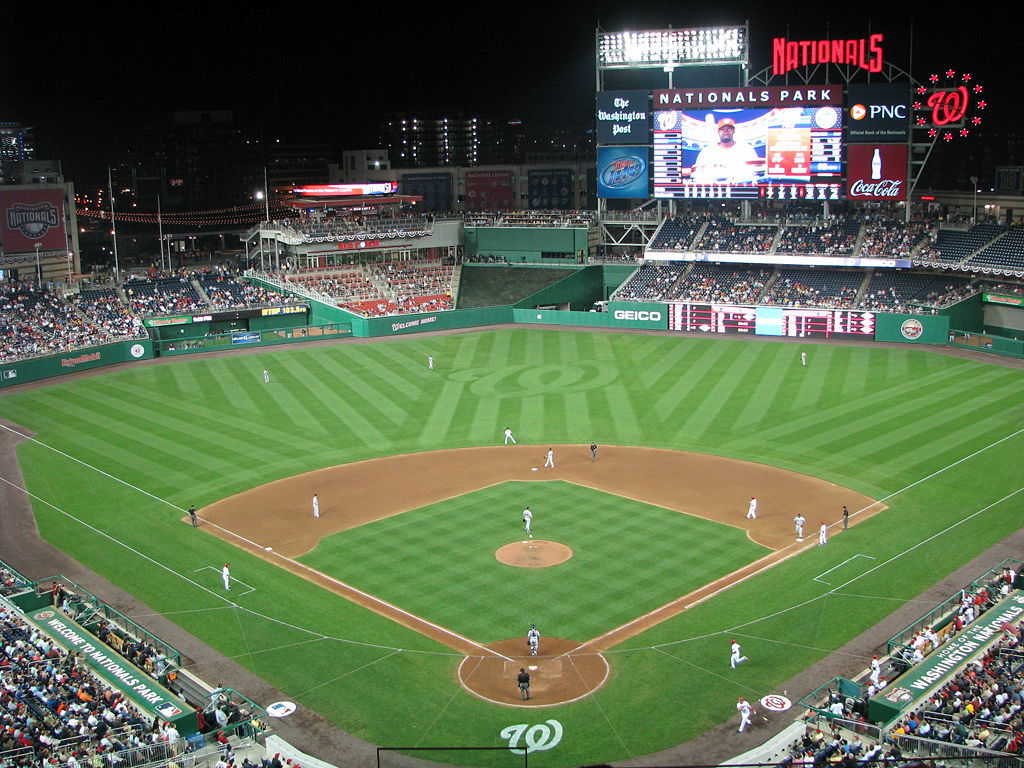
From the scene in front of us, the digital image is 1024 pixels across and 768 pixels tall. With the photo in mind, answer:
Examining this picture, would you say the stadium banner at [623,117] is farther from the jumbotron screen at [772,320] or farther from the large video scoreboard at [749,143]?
the jumbotron screen at [772,320]

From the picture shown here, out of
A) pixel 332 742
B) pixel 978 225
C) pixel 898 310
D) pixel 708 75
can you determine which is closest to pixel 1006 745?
pixel 332 742

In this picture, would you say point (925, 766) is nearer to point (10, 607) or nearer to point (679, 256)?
point (10, 607)

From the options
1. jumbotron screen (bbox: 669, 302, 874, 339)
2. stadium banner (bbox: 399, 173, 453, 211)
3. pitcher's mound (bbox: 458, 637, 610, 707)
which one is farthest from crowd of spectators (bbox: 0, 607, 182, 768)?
stadium banner (bbox: 399, 173, 453, 211)

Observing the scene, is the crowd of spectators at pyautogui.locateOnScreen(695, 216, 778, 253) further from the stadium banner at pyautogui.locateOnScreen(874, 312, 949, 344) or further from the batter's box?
the batter's box

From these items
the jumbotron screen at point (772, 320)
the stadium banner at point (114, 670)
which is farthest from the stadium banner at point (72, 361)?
the jumbotron screen at point (772, 320)

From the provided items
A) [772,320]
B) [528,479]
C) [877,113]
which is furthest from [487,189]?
[528,479]

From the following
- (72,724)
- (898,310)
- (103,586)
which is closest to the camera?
(72,724)

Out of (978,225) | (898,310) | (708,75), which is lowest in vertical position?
(898,310)
